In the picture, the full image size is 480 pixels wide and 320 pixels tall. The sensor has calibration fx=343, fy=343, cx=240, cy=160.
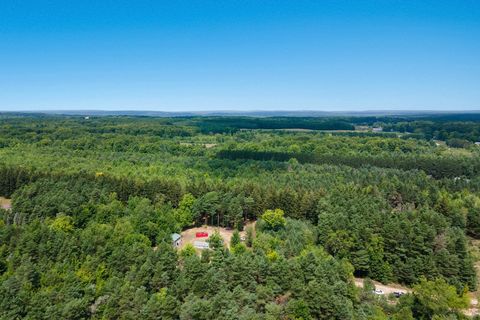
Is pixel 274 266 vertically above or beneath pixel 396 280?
above

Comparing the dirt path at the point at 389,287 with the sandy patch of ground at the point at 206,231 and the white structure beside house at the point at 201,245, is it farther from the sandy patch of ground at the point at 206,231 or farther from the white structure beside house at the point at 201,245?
the white structure beside house at the point at 201,245

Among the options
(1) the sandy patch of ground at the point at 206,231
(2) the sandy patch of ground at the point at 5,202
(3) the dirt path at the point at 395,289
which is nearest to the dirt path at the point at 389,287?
(3) the dirt path at the point at 395,289

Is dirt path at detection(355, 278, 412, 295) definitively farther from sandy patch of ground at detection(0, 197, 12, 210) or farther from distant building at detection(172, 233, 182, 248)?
sandy patch of ground at detection(0, 197, 12, 210)

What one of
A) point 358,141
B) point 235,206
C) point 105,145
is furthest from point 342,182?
point 105,145

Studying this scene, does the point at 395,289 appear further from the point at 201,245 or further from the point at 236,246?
the point at 201,245

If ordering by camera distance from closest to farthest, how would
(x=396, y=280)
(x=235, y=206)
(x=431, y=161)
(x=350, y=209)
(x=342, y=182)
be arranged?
(x=396, y=280) < (x=350, y=209) < (x=235, y=206) < (x=342, y=182) < (x=431, y=161)

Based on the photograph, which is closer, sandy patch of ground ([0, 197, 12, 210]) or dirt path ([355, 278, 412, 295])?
dirt path ([355, 278, 412, 295])

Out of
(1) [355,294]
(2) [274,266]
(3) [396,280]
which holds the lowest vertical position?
(3) [396,280]

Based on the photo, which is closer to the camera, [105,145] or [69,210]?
[69,210]

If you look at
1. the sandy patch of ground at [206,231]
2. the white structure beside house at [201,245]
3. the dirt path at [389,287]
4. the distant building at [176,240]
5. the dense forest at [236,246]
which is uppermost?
the dense forest at [236,246]

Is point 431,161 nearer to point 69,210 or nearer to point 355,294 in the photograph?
point 355,294

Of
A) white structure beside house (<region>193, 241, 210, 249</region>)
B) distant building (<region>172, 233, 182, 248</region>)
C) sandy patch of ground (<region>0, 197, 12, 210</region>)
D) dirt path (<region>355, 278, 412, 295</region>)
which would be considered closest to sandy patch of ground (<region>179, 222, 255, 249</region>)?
distant building (<region>172, 233, 182, 248</region>)
